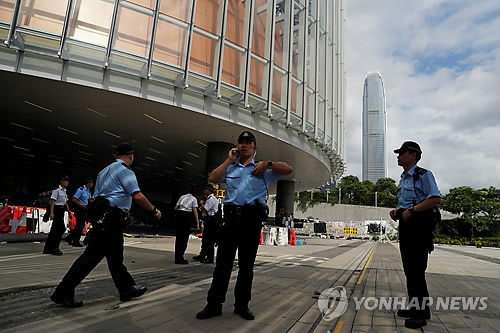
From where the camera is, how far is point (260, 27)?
1639cm

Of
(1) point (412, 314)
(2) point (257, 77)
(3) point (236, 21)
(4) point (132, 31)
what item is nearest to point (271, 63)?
(2) point (257, 77)

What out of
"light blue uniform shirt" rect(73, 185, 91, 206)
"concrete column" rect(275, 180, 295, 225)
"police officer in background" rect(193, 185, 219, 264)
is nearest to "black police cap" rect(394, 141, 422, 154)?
"police officer in background" rect(193, 185, 219, 264)

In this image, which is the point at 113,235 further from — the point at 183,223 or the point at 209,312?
the point at 183,223

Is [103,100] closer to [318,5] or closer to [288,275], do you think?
[288,275]

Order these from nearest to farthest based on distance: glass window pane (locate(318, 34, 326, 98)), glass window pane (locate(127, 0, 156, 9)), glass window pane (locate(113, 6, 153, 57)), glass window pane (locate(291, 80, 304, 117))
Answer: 1. glass window pane (locate(113, 6, 153, 57))
2. glass window pane (locate(127, 0, 156, 9))
3. glass window pane (locate(291, 80, 304, 117))
4. glass window pane (locate(318, 34, 326, 98))

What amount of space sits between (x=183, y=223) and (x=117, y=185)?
3.79 metres

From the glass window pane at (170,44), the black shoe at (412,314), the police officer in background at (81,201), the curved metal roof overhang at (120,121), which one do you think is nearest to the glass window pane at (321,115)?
the curved metal roof overhang at (120,121)

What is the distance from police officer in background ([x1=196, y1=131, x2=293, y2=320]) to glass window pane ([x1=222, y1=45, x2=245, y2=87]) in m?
11.8

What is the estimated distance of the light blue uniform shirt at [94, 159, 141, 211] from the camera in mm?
3674

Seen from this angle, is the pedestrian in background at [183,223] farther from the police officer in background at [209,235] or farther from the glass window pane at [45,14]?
the glass window pane at [45,14]

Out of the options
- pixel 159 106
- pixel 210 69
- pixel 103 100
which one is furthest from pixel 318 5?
pixel 103 100

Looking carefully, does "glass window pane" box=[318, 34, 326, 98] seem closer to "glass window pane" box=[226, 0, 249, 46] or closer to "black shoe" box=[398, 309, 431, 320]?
"glass window pane" box=[226, 0, 249, 46]

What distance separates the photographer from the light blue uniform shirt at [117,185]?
3674mm

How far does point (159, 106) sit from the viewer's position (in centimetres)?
1314
